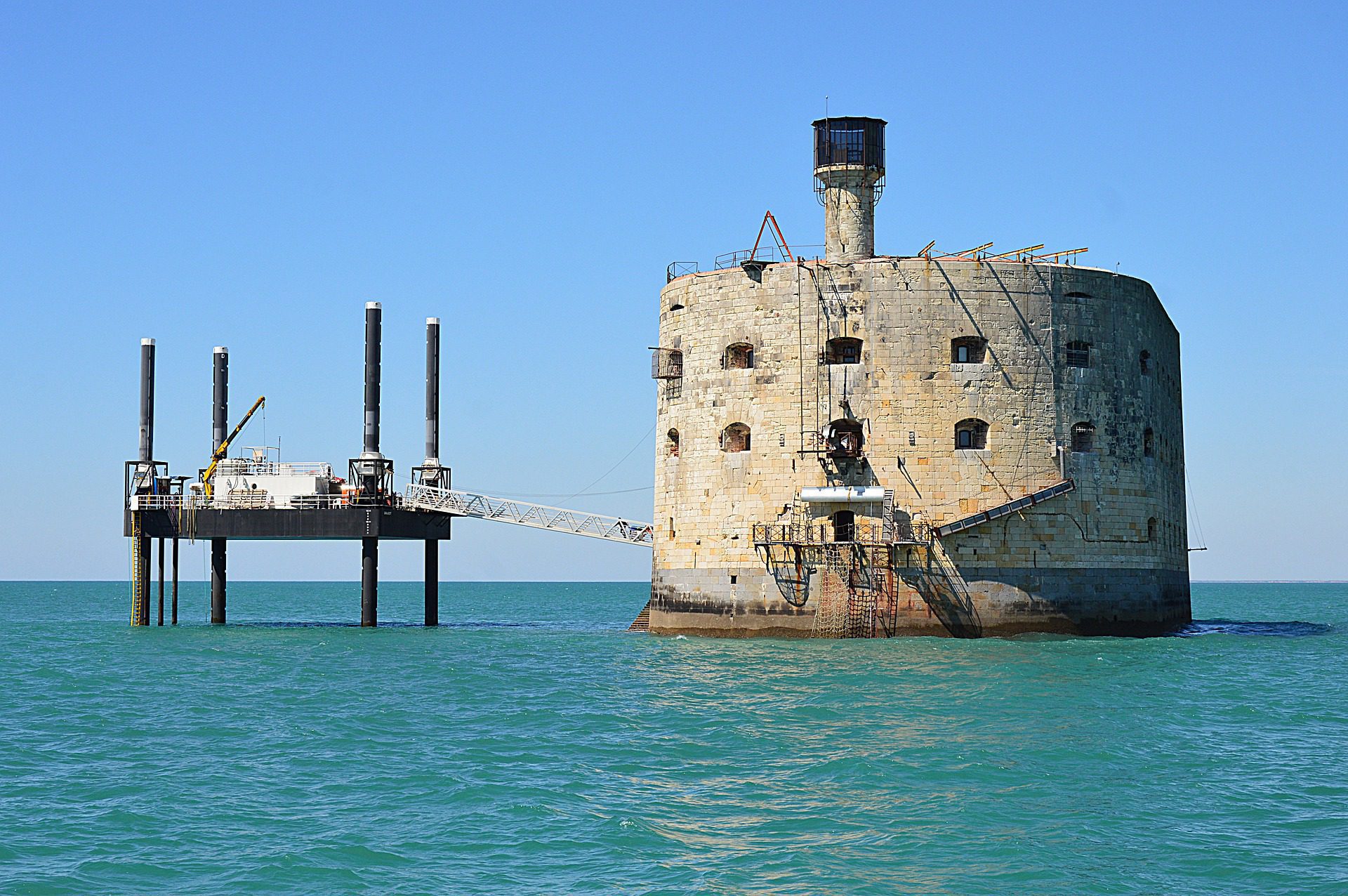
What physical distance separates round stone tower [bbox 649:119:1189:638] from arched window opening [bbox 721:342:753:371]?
64 mm

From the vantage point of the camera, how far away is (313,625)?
53656 millimetres

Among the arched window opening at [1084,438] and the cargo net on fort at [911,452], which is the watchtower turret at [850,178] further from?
the arched window opening at [1084,438]

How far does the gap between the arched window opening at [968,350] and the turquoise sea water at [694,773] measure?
7.05 metres

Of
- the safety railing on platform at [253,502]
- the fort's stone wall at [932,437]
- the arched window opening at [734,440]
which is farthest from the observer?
the safety railing on platform at [253,502]

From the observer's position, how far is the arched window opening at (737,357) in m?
40.2

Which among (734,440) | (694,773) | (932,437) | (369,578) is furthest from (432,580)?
(694,773)

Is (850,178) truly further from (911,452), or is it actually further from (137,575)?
(137,575)

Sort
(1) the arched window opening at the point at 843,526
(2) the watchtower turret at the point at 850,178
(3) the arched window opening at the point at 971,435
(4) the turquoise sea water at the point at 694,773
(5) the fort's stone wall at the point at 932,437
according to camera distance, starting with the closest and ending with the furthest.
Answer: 1. (4) the turquoise sea water at the point at 694,773
2. (5) the fort's stone wall at the point at 932,437
3. (3) the arched window opening at the point at 971,435
4. (1) the arched window opening at the point at 843,526
5. (2) the watchtower turret at the point at 850,178

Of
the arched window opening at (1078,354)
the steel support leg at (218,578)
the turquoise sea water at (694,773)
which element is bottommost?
the turquoise sea water at (694,773)

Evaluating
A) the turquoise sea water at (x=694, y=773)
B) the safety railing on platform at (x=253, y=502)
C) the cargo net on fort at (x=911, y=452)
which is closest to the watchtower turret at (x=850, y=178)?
the cargo net on fort at (x=911, y=452)

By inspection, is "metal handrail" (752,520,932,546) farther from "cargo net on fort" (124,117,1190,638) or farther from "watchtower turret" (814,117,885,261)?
"watchtower turret" (814,117,885,261)

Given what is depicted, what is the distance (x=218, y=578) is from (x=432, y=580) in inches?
280

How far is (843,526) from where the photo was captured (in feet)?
128

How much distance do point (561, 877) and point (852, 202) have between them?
29796 millimetres
